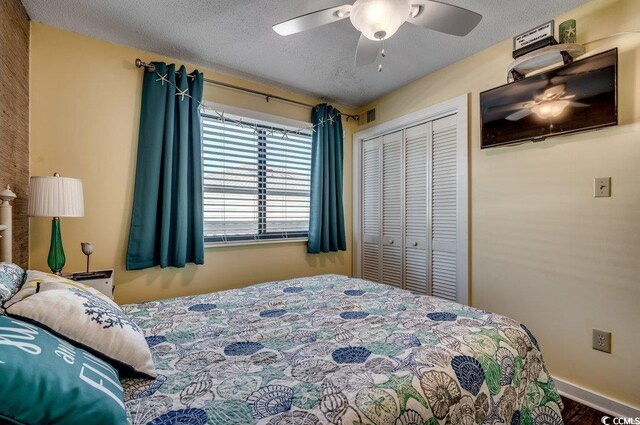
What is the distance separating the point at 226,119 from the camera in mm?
2900

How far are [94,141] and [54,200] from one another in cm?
66

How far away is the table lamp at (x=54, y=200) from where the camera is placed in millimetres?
1825

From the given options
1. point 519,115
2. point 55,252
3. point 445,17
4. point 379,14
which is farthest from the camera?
point 519,115

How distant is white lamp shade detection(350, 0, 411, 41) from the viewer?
1388 millimetres

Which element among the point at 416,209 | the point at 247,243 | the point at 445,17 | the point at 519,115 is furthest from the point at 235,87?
the point at 519,115

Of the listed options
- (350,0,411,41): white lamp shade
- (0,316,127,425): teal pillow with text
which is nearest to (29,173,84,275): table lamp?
(0,316,127,425): teal pillow with text

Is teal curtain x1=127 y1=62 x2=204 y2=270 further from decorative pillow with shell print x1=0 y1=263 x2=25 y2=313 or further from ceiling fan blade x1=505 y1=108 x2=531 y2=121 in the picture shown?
ceiling fan blade x1=505 y1=108 x2=531 y2=121

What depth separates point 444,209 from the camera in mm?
2799

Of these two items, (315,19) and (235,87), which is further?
(235,87)

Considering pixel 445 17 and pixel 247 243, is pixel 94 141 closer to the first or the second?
pixel 247 243

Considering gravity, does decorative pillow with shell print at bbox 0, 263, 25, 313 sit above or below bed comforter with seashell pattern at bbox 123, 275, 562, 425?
above

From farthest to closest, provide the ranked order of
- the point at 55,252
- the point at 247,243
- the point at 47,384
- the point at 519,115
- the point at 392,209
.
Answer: the point at 392,209
the point at 247,243
the point at 519,115
the point at 55,252
the point at 47,384

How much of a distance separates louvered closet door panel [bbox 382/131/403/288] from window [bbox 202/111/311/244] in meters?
0.84

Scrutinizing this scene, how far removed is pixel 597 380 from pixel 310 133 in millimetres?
3009
